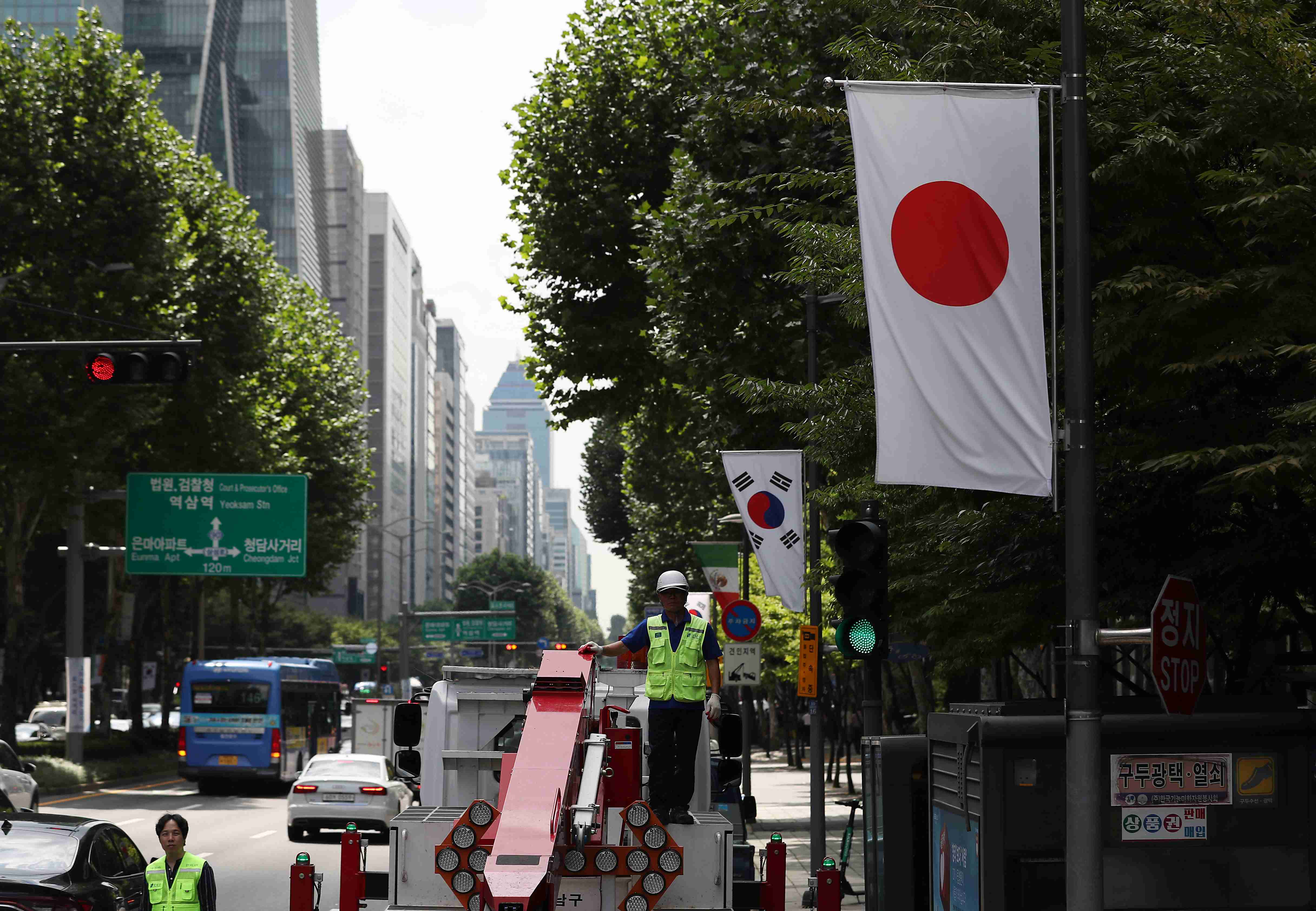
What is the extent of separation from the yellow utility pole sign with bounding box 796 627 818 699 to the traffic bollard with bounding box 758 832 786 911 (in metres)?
8.27

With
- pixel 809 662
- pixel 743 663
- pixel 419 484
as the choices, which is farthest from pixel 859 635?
pixel 419 484

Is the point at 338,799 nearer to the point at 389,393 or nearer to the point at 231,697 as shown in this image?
the point at 231,697

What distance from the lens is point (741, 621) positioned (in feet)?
77.2

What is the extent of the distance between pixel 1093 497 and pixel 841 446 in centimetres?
565

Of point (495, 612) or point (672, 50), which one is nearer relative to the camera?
point (672, 50)

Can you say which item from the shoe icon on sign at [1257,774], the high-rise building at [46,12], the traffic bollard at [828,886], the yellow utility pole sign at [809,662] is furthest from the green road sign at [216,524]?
the high-rise building at [46,12]

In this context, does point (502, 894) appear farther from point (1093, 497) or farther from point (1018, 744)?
point (1093, 497)

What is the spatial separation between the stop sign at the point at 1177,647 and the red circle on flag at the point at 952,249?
5.49 ft

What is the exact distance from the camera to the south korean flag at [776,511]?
20.6 m

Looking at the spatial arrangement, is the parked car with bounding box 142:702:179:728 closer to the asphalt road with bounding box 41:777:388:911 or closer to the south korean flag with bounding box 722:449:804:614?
the asphalt road with bounding box 41:777:388:911

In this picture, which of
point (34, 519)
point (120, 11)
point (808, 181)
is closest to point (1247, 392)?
point (808, 181)

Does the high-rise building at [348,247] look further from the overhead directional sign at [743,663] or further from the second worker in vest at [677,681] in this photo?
the second worker in vest at [677,681]

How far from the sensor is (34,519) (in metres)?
38.5

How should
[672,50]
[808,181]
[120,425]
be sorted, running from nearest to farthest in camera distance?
1. [808,181]
2. [672,50]
3. [120,425]
